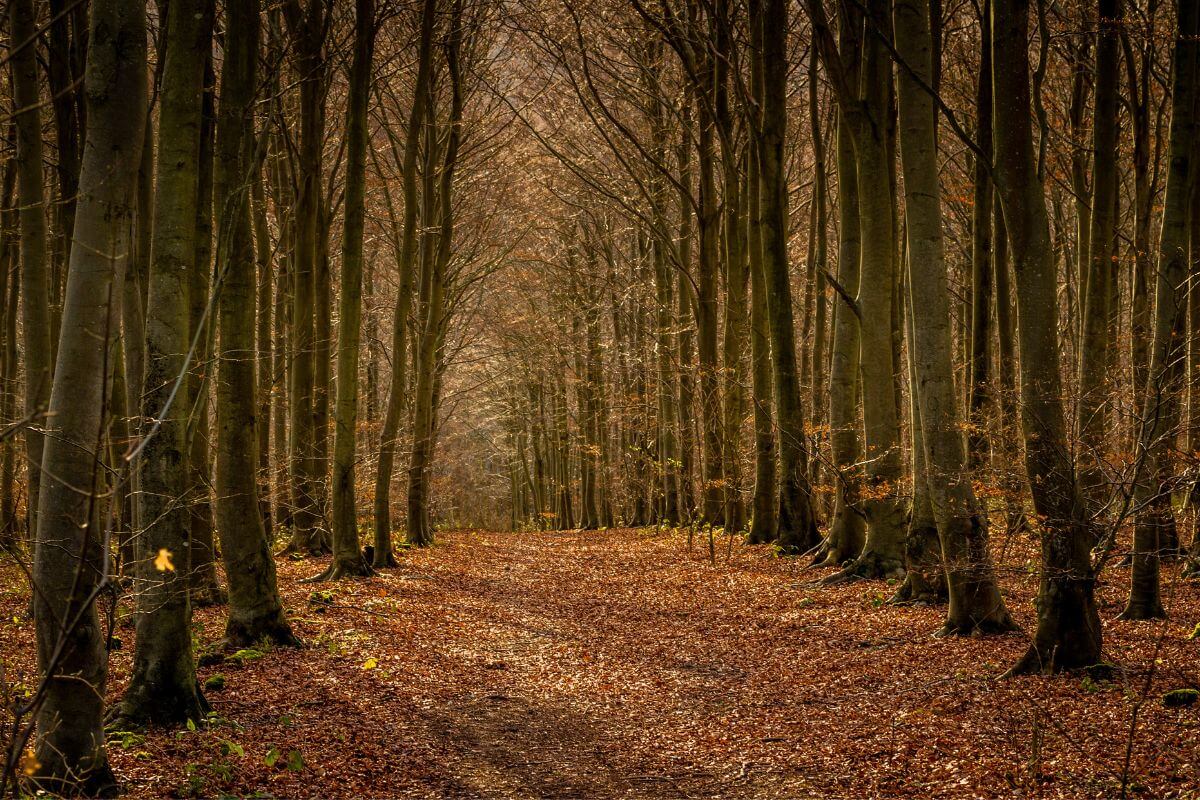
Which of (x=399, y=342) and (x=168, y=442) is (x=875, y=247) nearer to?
(x=168, y=442)

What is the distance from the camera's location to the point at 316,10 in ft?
38.6

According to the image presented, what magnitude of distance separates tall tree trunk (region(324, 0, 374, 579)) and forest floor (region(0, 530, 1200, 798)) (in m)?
1.50

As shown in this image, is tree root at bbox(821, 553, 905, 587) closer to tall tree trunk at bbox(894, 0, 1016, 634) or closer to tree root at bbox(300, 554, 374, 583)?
tall tree trunk at bbox(894, 0, 1016, 634)

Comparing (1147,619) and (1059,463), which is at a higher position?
(1059,463)

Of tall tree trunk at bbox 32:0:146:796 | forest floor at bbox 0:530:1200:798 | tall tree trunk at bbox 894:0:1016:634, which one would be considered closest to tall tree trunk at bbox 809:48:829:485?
tall tree trunk at bbox 894:0:1016:634

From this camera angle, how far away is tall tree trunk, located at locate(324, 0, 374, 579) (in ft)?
39.5

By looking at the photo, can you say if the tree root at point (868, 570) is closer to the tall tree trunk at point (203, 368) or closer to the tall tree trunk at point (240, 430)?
the tall tree trunk at point (240, 430)

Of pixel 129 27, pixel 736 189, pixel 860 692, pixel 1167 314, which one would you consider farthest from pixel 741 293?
pixel 129 27

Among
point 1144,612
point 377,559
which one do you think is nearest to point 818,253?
point 377,559

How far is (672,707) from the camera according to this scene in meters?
7.20

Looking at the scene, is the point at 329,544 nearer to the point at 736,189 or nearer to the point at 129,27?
the point at 736,189

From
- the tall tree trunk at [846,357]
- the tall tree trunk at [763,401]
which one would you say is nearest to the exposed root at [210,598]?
the tall tree trunk at [846,357]

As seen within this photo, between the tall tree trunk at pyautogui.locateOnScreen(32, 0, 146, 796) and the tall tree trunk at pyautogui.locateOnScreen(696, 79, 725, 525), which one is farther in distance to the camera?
the tall tree trunk at pyautogui.locateOnScreen(696, 79, 725, 525)

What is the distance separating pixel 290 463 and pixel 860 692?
10.7 m
